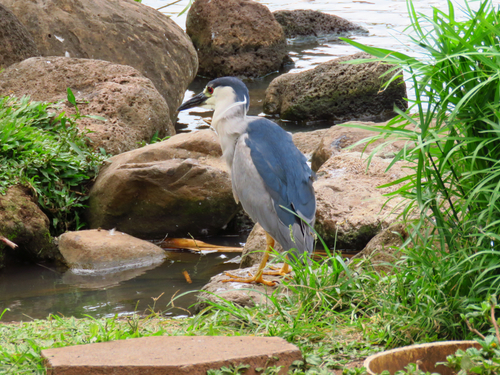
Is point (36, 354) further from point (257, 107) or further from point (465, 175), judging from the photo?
point (257, 107)

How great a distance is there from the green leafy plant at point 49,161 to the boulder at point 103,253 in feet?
1.50

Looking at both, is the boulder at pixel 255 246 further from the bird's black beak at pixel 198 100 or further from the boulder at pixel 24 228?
the boulder at pixel 24 228

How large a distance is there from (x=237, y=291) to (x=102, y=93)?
422 cm

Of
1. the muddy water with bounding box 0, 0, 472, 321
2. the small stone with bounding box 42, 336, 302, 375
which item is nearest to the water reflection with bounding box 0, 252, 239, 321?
the muddy water with bounding box 0, 0, 472, 321

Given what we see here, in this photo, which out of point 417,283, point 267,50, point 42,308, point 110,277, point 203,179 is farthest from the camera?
point 267,50

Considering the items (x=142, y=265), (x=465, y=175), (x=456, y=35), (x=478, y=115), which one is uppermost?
(x=456, y=35)

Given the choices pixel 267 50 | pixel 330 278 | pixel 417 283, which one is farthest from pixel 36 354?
pixel 267 50

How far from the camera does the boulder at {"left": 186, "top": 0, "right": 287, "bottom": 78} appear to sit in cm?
1271

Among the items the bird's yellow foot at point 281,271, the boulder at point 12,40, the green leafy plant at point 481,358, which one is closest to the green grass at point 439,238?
the green leafy plant at point 481,358

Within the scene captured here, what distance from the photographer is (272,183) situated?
4098mm

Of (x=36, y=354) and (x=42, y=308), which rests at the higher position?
(x=36, y=354)

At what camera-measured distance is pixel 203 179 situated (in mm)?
5922

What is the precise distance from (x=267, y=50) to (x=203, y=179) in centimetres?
800

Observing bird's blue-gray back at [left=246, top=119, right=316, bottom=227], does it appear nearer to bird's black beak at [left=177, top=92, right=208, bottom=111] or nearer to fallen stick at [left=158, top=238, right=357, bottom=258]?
bird's black beak at [left=177, top=92, right=208, bottom=111]
